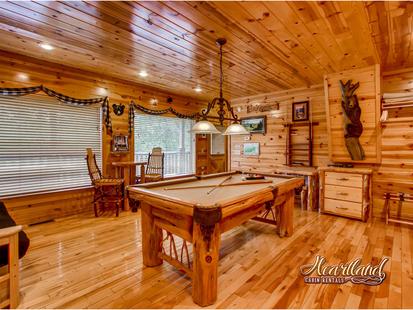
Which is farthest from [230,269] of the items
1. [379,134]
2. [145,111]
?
[145,111]

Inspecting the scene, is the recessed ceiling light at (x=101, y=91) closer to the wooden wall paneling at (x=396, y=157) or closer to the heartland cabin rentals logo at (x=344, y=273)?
the heartland cabin rentals logo at (x=344, y=273)

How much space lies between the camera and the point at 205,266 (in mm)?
1875

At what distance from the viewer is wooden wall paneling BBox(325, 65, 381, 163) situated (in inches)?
147

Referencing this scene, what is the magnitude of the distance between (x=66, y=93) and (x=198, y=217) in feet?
12.0

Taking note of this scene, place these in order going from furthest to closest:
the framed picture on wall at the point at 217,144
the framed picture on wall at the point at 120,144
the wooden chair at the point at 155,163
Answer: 1. the framed picture on wall at the point at 217,144
2. the wooden chair at the point at 155,163
3. the framed picture on wall at the point at 120,144

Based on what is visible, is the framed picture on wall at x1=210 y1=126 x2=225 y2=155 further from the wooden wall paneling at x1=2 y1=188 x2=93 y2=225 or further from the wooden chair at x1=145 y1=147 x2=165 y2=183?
the wooden wall paneling at x1=2 y1=188 x2=93 y2=225

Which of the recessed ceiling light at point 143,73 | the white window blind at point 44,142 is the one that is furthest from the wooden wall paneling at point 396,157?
the white window blind at point 44,142

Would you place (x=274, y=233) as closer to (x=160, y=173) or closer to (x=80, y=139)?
(x=160, y=173)

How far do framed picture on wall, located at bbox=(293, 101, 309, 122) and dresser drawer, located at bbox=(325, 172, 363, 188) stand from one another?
1.43 m

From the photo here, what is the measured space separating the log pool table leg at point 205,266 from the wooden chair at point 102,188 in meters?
2.74

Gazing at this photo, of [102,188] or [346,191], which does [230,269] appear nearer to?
[346,191]

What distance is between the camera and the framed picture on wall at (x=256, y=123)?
18.7 ft

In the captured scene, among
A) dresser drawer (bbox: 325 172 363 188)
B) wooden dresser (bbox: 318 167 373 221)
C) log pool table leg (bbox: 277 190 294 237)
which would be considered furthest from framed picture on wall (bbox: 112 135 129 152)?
dresser drawer (bbox: 325 172 363 188)

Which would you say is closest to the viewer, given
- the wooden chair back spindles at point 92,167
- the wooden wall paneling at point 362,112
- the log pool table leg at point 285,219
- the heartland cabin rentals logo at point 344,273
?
the heartland cabin rentals logo at point 344,273
